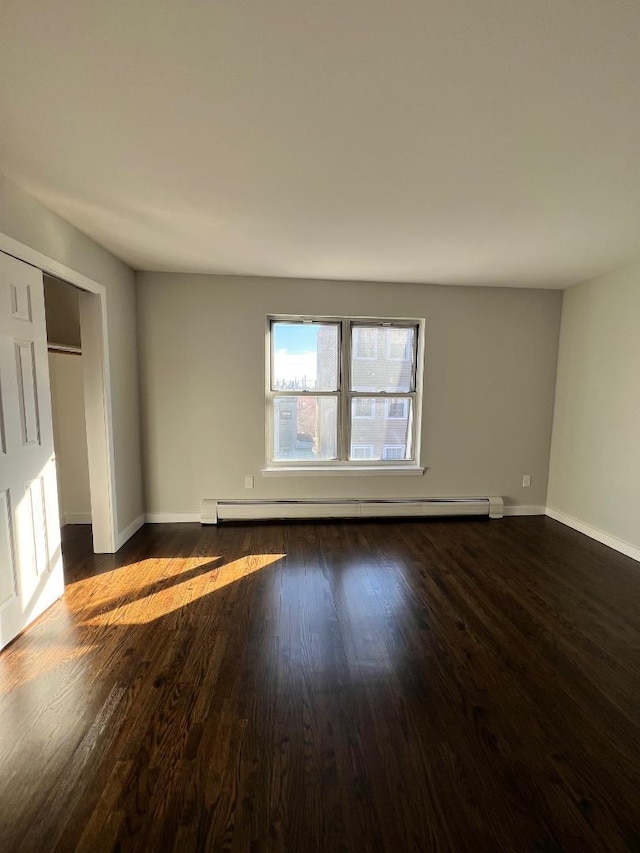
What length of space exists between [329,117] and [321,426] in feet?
8.96

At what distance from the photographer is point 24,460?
2006mm

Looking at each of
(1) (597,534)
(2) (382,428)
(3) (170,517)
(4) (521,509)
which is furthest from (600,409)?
(3) (170,517)

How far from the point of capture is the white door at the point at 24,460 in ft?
6.16

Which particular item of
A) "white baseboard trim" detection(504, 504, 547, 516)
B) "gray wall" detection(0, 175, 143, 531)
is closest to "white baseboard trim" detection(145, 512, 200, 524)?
→ "gray wall" detection(0, 175, 143, 531)

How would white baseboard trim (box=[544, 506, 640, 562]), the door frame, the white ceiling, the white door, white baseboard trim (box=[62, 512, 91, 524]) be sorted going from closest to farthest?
1. the white ceiling
2. the white door
3. the door frame
4. white baseboard trim (box=[544, 506, 640, 562])
5. white baseboard trim (box=[62, 512, 91, 524])

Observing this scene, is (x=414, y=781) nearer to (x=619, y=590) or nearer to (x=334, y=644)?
(x=334, y=644)

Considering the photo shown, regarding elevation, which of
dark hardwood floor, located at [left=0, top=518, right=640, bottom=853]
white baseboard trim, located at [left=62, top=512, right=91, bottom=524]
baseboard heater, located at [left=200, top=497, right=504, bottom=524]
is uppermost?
baseboard heater, located at [left=200, top=497, right=504, bottom=524]

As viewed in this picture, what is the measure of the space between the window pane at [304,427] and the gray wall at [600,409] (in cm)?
239

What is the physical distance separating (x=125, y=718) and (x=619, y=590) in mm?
3052

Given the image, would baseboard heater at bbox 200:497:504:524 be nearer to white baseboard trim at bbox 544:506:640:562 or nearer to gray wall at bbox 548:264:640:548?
white baseboard trim at bbox 544:506:640:562

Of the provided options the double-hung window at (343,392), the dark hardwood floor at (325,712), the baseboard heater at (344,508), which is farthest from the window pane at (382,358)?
the dark hardwood floor at (325,712)

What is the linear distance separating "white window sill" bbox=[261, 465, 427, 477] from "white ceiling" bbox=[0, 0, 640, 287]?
6.98 ft

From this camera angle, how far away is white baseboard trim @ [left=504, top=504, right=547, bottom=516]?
3984mm

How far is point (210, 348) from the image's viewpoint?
3.55 m
